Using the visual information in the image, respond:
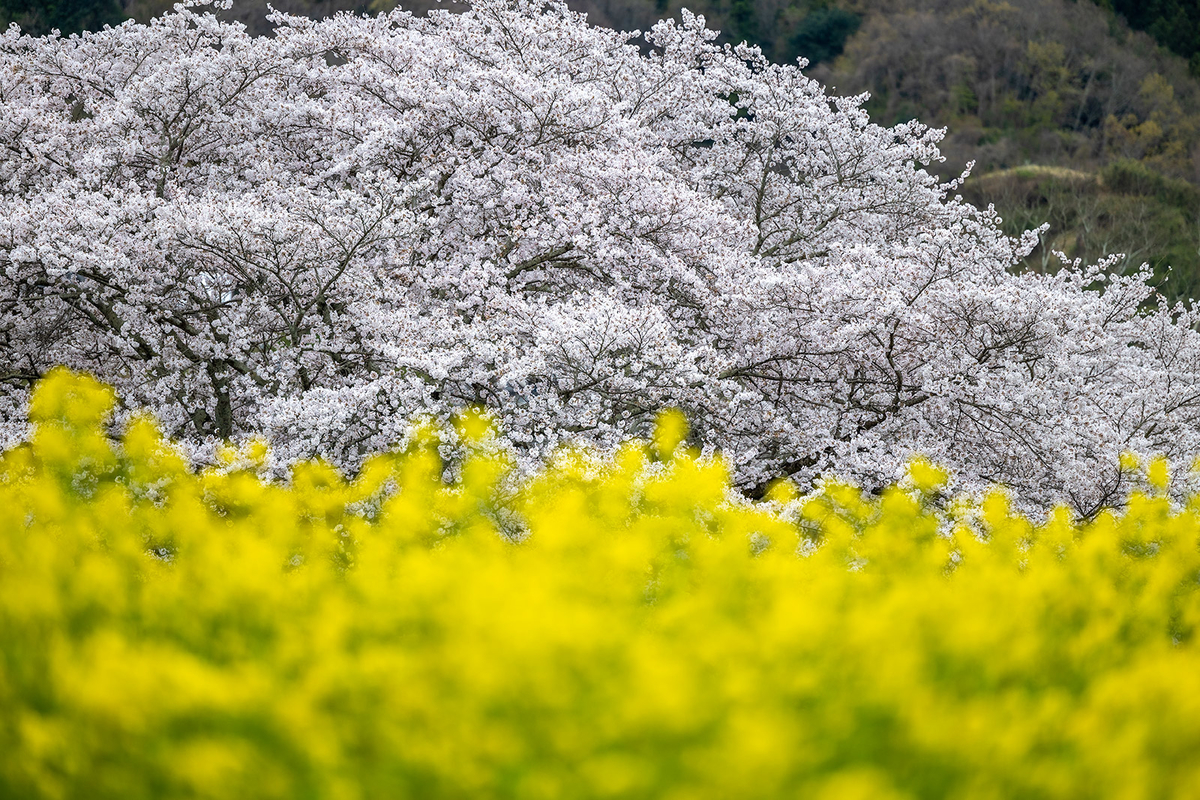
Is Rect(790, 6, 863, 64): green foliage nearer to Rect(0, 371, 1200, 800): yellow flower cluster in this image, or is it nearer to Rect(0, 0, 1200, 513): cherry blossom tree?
Rect(0, 0, 1200, 513): cherry blossom tree

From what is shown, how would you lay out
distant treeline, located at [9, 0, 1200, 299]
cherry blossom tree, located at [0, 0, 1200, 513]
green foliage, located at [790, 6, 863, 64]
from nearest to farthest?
1. cherry blossom tree, located at [0, 0, 1200, 513]
2. distant treeline, located at [9, 0, 1200, 299]
3. green foliage, located at [790, 6, 863, 64]

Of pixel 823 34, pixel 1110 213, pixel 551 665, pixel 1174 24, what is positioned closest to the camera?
pixel 551 665

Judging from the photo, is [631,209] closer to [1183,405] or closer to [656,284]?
[656,284]

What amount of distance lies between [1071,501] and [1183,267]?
26.1 m

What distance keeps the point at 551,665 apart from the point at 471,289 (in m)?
7.22

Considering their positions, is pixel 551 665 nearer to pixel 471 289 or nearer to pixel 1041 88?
pixel 471 289

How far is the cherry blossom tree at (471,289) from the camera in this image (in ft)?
27.8

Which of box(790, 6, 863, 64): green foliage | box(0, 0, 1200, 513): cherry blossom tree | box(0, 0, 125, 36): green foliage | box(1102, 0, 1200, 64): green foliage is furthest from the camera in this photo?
box(1102, 0, 1200, 64): green foliage

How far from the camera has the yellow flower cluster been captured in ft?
8.23

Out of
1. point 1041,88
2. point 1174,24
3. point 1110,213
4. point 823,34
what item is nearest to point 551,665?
point 1110,213

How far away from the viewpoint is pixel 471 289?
31.3ft

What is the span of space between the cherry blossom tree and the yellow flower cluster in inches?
154

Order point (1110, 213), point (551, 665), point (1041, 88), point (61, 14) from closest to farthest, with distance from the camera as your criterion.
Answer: point (551, 665)
point (61, 14)
point (1110, 213)
point (1041, 88)

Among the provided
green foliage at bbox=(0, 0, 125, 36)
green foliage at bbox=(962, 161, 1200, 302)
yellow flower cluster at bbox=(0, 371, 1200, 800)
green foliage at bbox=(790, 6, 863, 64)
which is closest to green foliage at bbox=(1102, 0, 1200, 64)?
green foliage at bbox=(790, 6, 863, 64)
